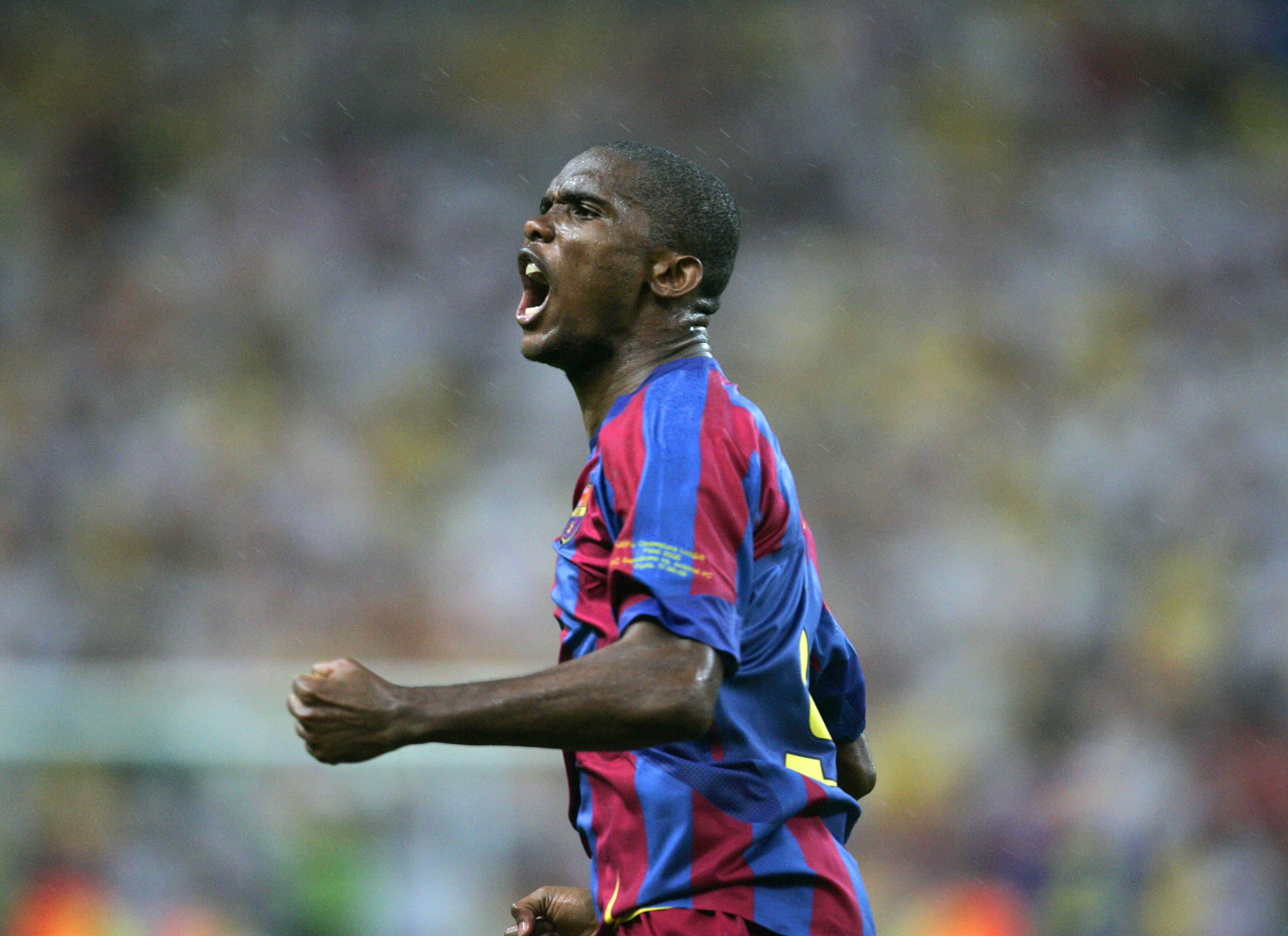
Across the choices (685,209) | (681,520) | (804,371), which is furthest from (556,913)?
(804,371)

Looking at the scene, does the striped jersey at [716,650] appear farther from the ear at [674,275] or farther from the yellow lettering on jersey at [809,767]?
the ear at [674,275]

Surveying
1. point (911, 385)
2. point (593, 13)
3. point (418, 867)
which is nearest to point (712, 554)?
point (418, 867)

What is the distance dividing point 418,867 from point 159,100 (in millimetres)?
5324

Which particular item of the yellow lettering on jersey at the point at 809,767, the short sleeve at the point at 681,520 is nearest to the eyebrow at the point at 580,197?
the short sleeve at the point at 681,520

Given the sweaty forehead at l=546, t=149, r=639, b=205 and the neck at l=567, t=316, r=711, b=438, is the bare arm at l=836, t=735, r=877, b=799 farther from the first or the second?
the sweaty forehead at l=546, t=149, r=639, b=205

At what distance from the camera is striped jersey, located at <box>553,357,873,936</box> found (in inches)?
78.0

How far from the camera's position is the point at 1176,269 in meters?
8.77

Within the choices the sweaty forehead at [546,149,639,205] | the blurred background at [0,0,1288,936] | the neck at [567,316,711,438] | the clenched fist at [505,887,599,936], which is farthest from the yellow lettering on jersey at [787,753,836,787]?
the blurred background at [0,0,1288,936]

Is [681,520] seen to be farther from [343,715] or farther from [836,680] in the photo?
[836,680]

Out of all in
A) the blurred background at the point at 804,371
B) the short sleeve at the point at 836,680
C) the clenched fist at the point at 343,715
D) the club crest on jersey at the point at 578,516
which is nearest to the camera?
the clenched fist at the point at 343,715

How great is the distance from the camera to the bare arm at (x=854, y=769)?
2.62 m

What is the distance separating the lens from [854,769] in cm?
262

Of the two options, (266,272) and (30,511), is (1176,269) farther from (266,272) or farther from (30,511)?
(30,511)

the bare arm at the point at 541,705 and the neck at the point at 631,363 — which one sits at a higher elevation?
the neck at the point at 631,363
